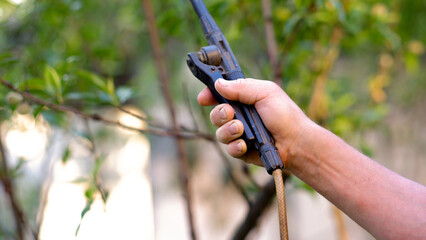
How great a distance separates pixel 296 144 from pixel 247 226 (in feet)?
1.25

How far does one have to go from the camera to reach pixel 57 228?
1.21 meters

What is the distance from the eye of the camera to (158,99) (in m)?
2.27

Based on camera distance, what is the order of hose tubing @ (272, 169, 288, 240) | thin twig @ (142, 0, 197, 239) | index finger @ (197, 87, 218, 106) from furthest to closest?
1. thin twig @ (142, 0, 197, 239)
2. index finger @ (197, 87, 218, 106)
3. hose tubing @ (272, 169, 288, 240)

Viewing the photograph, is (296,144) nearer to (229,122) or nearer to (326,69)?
(229,122)

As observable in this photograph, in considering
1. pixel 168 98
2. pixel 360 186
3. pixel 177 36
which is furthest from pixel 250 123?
pixel 177 36

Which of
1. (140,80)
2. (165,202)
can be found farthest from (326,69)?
(165,202)

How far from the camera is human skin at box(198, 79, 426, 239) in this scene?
464mm

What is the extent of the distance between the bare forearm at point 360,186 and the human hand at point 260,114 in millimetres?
16

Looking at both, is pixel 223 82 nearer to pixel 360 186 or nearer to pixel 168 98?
pixel 360 186

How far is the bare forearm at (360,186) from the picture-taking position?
459 mm

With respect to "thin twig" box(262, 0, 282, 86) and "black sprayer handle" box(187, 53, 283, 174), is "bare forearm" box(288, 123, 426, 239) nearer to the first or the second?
"black sprayer handle" box(187, 53, 283, 174)

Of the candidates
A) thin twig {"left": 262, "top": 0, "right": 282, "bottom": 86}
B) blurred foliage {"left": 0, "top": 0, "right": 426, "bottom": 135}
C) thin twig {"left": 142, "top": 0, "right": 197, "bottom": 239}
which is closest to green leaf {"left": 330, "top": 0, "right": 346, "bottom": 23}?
blurred foliage {"left": 0, "top": 0, "right": 426, "bottom": 135}

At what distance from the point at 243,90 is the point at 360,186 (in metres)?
0.19

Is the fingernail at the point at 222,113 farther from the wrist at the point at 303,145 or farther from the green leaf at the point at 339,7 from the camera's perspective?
the green leaf at the point at 339,7
